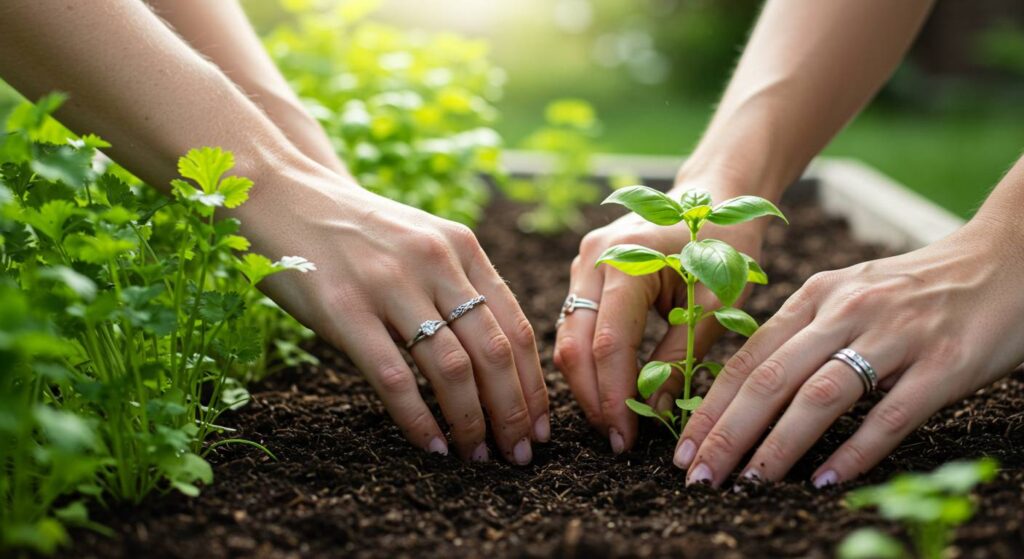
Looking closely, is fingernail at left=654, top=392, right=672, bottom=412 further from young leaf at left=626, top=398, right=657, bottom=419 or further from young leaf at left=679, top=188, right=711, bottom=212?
young leaf at left=679, top=188, right=711, bottom=212

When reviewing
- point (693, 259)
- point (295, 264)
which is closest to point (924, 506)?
point (693, 259)

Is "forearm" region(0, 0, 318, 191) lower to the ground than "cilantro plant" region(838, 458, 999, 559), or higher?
higher

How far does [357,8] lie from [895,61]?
6.19 ft

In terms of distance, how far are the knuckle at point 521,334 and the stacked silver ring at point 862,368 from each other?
0.51 meters

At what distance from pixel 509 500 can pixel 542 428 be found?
0.74ft

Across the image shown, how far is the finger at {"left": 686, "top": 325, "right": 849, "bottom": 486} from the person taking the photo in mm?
1519

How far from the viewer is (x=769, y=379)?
59.8 inches

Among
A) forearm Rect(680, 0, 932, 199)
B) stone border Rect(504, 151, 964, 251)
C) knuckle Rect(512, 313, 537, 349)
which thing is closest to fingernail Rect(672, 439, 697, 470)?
knuckle Rect(512, 313, 537, 349)

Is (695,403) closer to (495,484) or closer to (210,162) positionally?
(495,484)

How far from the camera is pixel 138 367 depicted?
1370mm

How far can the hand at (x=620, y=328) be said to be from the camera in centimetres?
178

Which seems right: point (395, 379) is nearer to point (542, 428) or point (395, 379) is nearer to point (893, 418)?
point (542, 428)

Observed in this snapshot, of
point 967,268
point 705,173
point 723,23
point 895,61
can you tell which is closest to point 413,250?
point 705,173

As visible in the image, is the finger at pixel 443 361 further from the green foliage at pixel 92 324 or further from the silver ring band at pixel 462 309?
the green foliage at pixel 92 324
